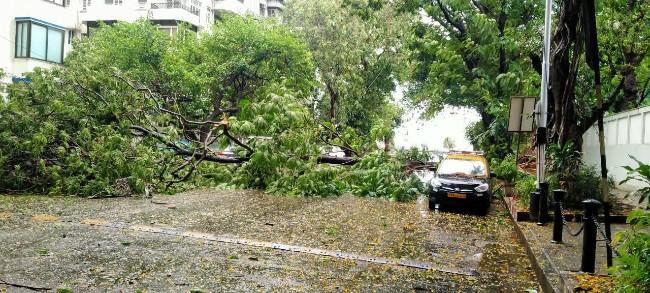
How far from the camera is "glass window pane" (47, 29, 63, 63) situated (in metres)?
27.5

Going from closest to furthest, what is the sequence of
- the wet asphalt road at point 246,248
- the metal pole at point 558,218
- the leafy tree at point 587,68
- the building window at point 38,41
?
the wet asphalt road at point 246,248, the metal pole at point 558,218, the leafy tree at point 587,68, the building window at point 38,41

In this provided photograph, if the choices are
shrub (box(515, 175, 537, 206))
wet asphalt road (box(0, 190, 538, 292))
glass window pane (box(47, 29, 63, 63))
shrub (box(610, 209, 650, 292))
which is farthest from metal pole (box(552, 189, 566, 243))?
glass window pane (box(47, 29, 63, 63))

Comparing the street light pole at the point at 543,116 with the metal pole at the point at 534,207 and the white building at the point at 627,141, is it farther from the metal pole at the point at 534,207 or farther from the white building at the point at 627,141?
the white building at the point at 627,141

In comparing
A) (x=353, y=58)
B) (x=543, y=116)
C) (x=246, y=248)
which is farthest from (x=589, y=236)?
(x=353, y=58)

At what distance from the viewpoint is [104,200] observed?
523 inches

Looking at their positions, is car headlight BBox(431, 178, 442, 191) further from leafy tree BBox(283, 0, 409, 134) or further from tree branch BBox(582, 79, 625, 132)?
leafy tree BBox(283, 0, 409, 134)

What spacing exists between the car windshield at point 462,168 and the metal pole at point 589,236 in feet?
25.7

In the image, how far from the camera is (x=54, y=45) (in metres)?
27.9

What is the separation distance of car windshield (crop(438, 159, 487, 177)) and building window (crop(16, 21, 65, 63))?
22.1 metres

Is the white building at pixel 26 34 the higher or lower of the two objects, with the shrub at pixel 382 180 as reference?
higher

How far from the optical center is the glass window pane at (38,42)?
2645cm

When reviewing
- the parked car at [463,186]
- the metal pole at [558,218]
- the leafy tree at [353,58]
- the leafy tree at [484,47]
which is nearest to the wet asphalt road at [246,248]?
the parked car at [463,186]

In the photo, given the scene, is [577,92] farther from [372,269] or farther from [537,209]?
[372,269]

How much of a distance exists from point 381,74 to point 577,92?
1950 centimetres
